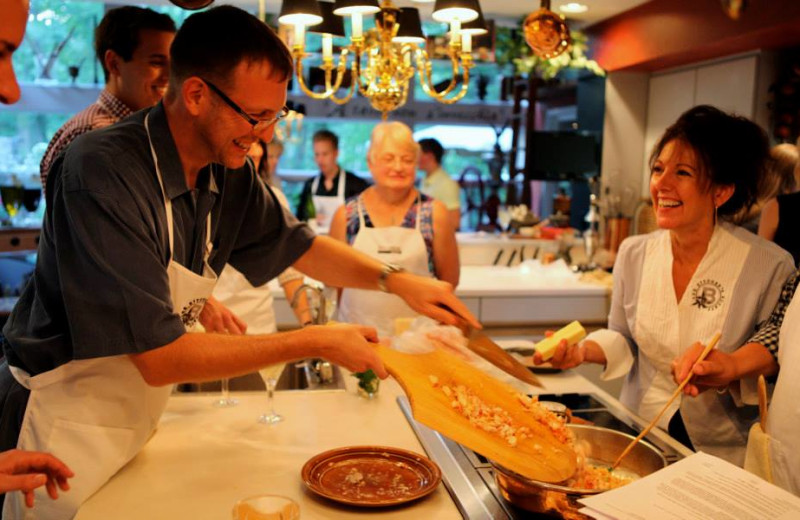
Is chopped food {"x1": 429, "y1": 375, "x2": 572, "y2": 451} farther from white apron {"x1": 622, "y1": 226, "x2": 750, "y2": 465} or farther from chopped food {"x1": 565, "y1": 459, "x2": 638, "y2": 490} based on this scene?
white apron {"x1": 622, "y1": 226, "x2": 750, "y2": 465}

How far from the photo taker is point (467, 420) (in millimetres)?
1504

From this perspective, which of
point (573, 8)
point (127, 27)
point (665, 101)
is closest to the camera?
point (127, 27)

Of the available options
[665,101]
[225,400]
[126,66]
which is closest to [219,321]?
[225,400]

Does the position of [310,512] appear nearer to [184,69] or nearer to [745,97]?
[184,69]

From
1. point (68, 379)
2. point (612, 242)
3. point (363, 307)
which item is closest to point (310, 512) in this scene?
point (68, 379)

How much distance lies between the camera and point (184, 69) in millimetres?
1586

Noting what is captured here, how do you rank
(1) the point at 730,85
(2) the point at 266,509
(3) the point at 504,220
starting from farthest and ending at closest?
(3) the point at 504,220 < (1) the point at 730,85 < (2) the point at 266,509

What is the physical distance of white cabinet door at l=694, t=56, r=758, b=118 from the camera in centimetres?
497

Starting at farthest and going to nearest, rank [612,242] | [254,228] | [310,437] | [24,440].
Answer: [612,242] < [254,228] < [310,437] < [24,440]

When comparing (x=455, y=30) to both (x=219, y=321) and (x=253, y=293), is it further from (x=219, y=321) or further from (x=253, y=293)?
(x=219, y=321)

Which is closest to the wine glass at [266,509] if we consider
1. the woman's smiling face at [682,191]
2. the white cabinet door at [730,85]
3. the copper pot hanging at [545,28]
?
the woman's smiling face at [682,191]

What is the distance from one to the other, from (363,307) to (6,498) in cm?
198

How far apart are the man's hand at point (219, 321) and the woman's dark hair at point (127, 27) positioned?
89 centimetres

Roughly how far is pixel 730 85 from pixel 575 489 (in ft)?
15.2
